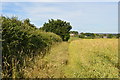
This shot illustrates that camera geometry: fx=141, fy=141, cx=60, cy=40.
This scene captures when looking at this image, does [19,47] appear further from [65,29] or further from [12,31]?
[65,29]

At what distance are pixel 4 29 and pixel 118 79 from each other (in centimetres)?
469

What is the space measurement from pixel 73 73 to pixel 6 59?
2.67 m

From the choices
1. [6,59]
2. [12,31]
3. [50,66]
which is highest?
[12,31]

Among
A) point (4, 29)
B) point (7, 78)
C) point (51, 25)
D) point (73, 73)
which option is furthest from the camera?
point (51, 25)

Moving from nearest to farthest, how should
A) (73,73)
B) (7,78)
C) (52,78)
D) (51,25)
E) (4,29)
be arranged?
(7,78) < (52,78) < (4,29) < (73,73) < (51,25)

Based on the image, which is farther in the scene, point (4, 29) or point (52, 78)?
point (4, 29)

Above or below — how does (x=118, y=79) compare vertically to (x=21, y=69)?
below

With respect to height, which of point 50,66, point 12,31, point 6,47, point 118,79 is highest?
point 12,31

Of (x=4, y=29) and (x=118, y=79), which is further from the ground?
(x=4, y=29)

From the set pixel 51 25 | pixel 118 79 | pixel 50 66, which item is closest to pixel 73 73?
pixel 50 66

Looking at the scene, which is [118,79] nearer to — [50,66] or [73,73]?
[73,73]

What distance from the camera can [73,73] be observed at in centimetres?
578

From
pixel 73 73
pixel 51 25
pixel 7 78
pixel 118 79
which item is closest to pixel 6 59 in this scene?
pixel 7 78

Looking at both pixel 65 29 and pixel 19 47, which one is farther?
pixel 65 29
